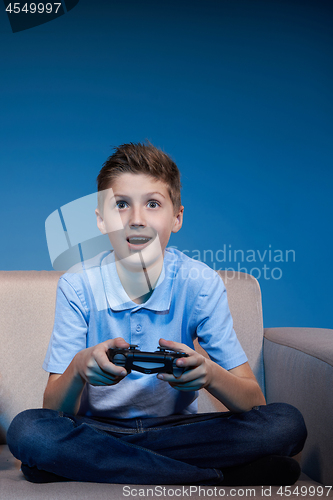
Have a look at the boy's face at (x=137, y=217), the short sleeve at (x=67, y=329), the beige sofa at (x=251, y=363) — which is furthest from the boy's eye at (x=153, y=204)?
the beige sofa at (x=251, y=363)

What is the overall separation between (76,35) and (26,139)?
412 mm

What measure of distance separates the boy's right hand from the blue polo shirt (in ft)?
0.46

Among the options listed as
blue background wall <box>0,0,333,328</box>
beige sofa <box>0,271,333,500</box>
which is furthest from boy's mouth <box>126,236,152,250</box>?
blue background wall <box>0,0,333,328</box>

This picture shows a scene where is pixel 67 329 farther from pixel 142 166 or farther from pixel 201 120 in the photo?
pixel 201 120

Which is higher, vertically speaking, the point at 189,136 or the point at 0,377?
the point at 189,136

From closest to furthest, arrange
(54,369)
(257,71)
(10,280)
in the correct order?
(54,369) < (10,280) < (257,71)

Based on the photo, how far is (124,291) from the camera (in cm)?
83

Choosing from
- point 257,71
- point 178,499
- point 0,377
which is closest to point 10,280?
point 0,377

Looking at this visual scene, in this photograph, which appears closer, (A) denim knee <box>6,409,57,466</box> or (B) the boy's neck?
(A) denim knee <box>6,409,57,466</box>

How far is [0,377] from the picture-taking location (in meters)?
0.95

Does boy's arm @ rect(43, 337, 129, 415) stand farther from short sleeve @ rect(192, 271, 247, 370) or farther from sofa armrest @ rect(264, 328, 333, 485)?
sofa armrest @ rect(264, 328, 333, 485)

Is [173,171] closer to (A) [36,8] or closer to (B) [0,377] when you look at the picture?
(B) [0,377]

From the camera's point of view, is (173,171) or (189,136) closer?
(173,171)

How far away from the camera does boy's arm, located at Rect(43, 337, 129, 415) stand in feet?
1.94
